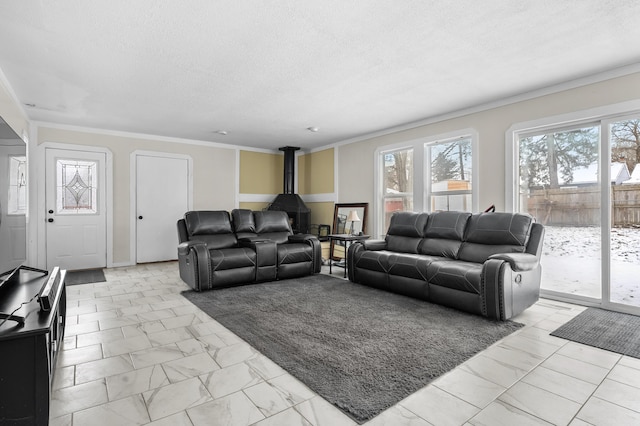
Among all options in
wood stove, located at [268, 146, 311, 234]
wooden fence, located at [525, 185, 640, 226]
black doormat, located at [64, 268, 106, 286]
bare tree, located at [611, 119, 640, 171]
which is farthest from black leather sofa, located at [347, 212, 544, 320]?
black doormat, located at [64, 268, 106, 286]

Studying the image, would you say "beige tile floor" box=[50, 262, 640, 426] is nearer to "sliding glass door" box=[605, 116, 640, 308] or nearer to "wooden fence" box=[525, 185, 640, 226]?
"sliding glass door" box=[605, 116, 640, 308]

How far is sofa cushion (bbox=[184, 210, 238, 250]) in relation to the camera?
4.55 metres

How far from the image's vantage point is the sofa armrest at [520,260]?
2943 mm

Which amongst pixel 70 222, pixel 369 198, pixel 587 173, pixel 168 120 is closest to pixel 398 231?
pixel 369 198

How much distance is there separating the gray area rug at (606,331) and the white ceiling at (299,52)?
7.63 ft

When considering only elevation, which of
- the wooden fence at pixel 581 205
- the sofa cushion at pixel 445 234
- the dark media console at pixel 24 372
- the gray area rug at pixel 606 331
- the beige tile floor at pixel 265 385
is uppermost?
the wooden fence at pixel 581 205

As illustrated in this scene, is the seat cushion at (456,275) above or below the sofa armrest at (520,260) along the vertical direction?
below

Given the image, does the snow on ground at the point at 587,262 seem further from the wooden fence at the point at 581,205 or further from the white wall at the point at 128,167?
the white wall at the point at 128,167

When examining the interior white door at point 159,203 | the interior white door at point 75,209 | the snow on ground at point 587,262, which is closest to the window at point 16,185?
the interior white door at point 75,209

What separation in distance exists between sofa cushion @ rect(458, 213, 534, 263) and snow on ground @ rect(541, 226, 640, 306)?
24.6 inches

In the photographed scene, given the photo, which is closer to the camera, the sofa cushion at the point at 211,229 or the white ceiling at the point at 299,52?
the white ceiling at the point at 299,52

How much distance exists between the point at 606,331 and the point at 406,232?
219cm

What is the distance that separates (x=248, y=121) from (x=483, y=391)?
4446mm

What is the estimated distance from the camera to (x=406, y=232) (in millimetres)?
4418
